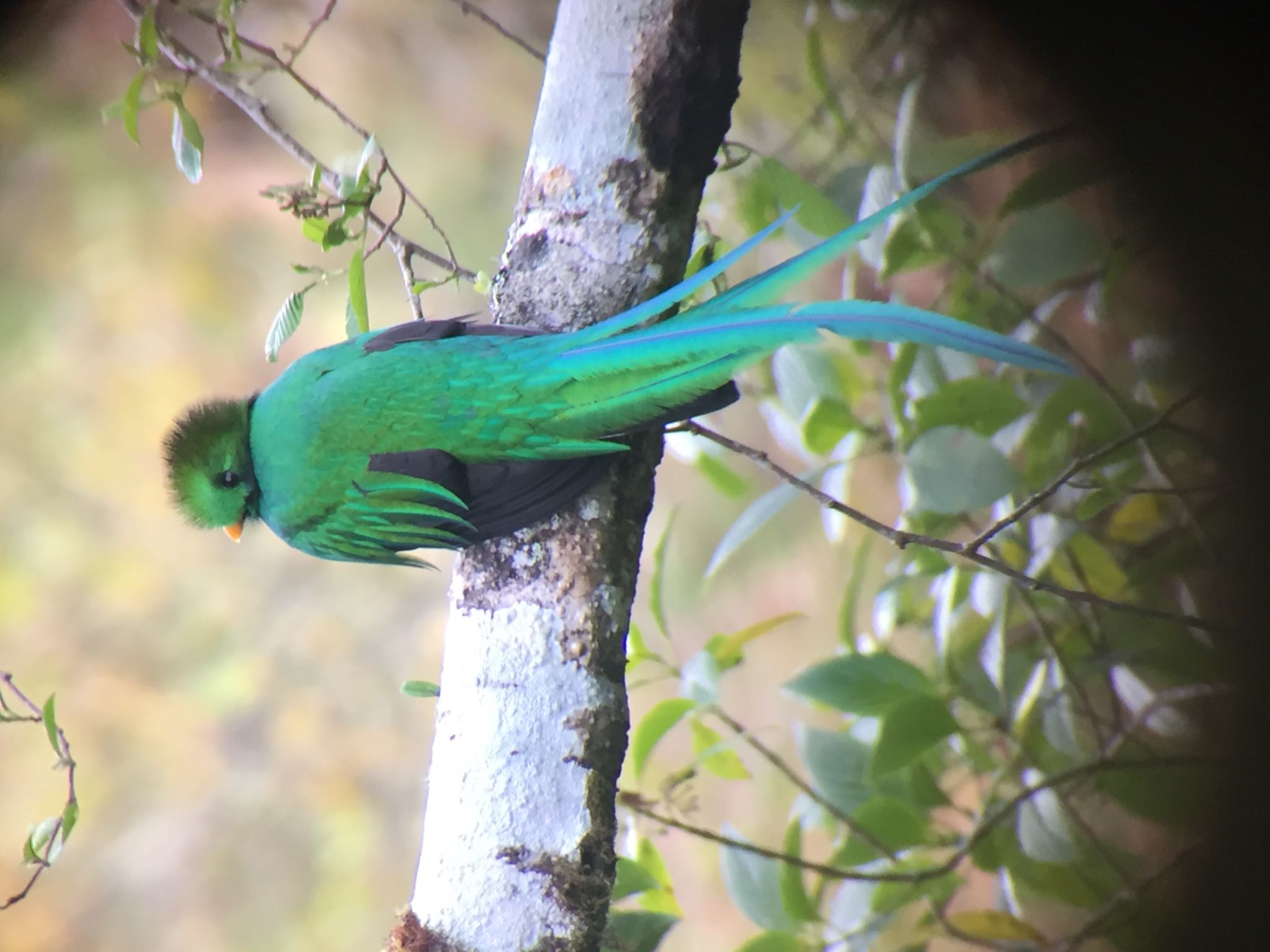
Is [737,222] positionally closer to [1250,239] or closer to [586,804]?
[1250,239]

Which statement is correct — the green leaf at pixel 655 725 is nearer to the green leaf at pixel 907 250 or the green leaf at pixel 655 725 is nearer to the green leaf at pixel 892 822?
the green leaf at pixel 892 822

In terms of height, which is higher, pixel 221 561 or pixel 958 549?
pixel 221 561

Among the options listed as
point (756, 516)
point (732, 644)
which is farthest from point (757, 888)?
point (756, 516)

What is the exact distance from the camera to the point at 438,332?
0.71 metres

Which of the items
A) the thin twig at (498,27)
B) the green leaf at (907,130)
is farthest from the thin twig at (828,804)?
the thin twig at (498,27)

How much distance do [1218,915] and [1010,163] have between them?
1.99 ft

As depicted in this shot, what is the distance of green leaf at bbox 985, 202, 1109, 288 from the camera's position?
758mm

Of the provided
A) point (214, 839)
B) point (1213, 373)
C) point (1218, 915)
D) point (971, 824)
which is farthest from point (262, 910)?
point (1213, 373)

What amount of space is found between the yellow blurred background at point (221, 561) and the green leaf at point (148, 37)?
188 millimetres

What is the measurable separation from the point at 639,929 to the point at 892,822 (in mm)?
272

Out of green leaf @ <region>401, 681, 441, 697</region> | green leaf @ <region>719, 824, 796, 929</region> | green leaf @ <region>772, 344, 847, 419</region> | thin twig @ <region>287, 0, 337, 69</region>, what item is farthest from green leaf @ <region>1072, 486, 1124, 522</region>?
thin twig @ <region>287, 0, 337, 69</region>

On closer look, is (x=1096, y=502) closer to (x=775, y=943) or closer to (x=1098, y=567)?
(x=1098, y=567)

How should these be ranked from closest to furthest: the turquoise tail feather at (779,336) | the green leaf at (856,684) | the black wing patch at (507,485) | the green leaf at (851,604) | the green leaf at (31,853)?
the turquoise tail feather at (779,336) < the black wing patch at (507,485) < the green leaf at (31,853) < the green leaf at (856,684) < the green leaf at (851,604)

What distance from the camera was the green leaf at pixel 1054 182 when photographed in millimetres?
694
